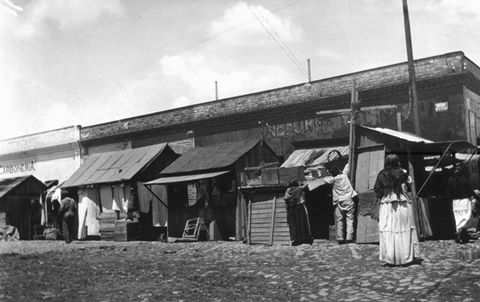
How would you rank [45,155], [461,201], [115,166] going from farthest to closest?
[45,155], [115,166], [461,201]

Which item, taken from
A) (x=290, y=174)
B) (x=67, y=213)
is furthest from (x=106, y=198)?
(x=290, y=174)

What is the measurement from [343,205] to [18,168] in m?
24.6

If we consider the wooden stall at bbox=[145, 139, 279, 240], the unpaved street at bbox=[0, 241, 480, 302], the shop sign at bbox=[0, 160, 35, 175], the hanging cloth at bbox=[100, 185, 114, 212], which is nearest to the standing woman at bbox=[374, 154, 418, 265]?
the unpaved street at bbox=[0, 241, 480, 302]

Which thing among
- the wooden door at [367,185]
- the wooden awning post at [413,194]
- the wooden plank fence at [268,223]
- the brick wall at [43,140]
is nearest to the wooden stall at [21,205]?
the brick wall at [43,140]

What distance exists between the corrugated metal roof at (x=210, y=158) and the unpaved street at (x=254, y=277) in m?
6.02

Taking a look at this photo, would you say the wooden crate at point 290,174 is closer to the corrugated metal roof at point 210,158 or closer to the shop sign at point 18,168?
the corrugated metal roof at point 210,158

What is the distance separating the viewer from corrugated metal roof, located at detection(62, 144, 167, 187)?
2061 centimetres

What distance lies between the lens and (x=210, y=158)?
61.2 feet

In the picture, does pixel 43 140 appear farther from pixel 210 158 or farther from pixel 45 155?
pixel 210 158

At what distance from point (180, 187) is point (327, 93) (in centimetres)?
708

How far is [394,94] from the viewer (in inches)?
772

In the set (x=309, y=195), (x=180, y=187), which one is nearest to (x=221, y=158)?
(x=180, y=187)

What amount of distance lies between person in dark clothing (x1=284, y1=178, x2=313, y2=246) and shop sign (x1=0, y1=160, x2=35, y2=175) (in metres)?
21.8

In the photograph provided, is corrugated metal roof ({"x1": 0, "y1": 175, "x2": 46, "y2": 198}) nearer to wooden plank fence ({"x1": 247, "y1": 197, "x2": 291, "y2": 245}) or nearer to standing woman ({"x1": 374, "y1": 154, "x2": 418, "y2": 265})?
wooden plank fence ({"x1": 247, "y1": 197, "x2": 291, "y2": 245})
